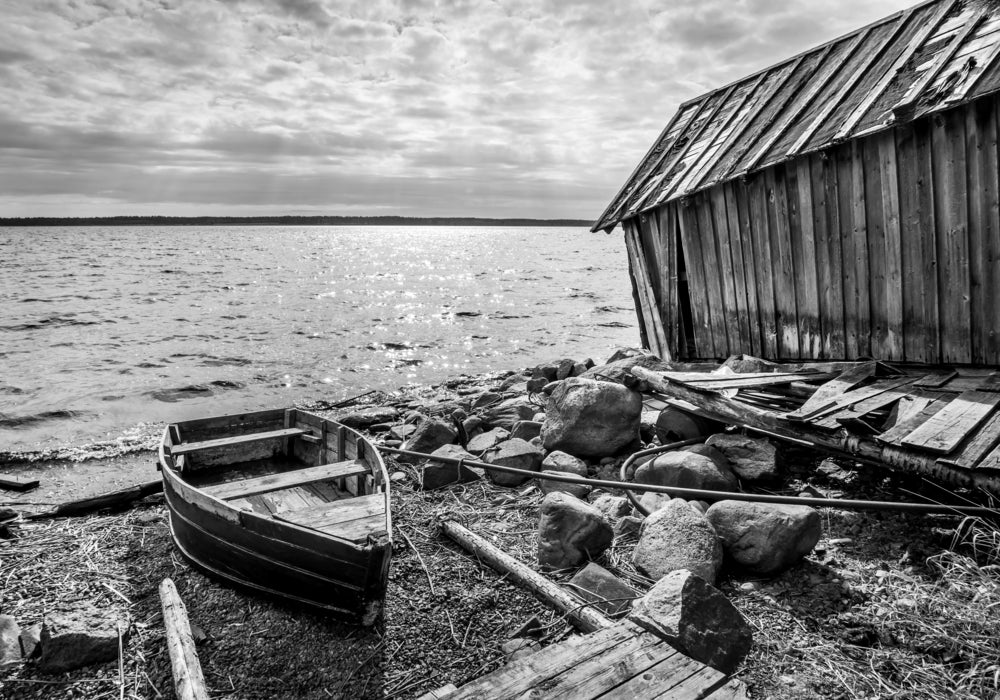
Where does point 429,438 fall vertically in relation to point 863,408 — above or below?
below

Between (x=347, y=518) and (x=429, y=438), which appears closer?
(x=347, y=518)

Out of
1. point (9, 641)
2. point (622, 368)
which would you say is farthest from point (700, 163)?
point (9, 641)

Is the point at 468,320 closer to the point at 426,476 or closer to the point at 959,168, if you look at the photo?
the point at 426,476

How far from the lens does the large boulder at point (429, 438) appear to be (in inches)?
343

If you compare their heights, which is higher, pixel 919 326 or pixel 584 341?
pixel 919 326

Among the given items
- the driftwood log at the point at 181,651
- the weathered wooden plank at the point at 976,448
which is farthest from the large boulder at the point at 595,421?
the driftwood log at the point at 181,651

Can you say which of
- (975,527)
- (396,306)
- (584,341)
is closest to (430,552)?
(975,527)

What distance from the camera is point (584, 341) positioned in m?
21.8

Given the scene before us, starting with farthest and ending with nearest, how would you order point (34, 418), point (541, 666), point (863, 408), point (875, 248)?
point (34, 418)
point (875, 248)
point (863, 408)
point (541, 666)

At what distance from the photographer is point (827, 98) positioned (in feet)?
27.7

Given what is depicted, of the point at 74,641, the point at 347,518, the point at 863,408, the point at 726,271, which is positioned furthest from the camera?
the point at 726,271

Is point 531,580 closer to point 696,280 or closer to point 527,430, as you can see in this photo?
point 527,430

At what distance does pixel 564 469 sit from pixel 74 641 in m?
4.67

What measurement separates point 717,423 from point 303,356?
1440cm
